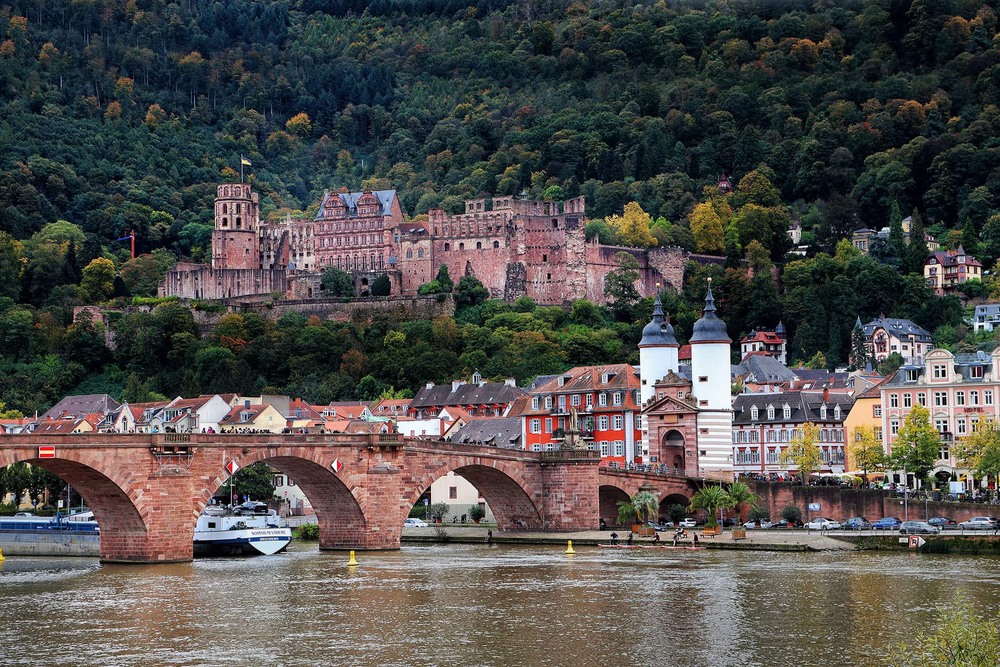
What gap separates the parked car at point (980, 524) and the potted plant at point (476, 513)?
27.8 meters

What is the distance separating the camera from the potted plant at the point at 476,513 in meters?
92.5

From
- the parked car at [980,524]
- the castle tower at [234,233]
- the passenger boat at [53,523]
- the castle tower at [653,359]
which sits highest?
the castle tower at [234,233]

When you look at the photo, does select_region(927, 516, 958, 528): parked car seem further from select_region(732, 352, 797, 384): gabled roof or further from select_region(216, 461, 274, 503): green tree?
select_region(216, 461, 274, 503): green tree

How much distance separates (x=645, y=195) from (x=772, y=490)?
94732 mm

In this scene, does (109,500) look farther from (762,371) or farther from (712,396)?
(762,371)

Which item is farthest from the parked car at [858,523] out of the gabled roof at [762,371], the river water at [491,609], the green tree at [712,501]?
the gabled roof at [762,371]

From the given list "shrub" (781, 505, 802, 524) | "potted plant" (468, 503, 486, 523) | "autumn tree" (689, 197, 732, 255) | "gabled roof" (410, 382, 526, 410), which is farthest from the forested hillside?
"shrub" (781, 505, 802, 524)

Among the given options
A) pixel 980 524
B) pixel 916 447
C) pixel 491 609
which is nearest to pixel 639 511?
pixel 916 447

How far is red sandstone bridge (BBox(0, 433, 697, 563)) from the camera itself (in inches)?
2371

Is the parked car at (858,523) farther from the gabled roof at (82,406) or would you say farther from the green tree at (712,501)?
the gabled roof at (82,406)

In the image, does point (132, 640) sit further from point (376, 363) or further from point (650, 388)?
point (376, 363)

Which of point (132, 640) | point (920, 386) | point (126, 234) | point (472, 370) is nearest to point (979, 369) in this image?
point (920, 386)

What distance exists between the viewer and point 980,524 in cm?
7138

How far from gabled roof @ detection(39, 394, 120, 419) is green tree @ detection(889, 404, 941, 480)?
50.7 meters
